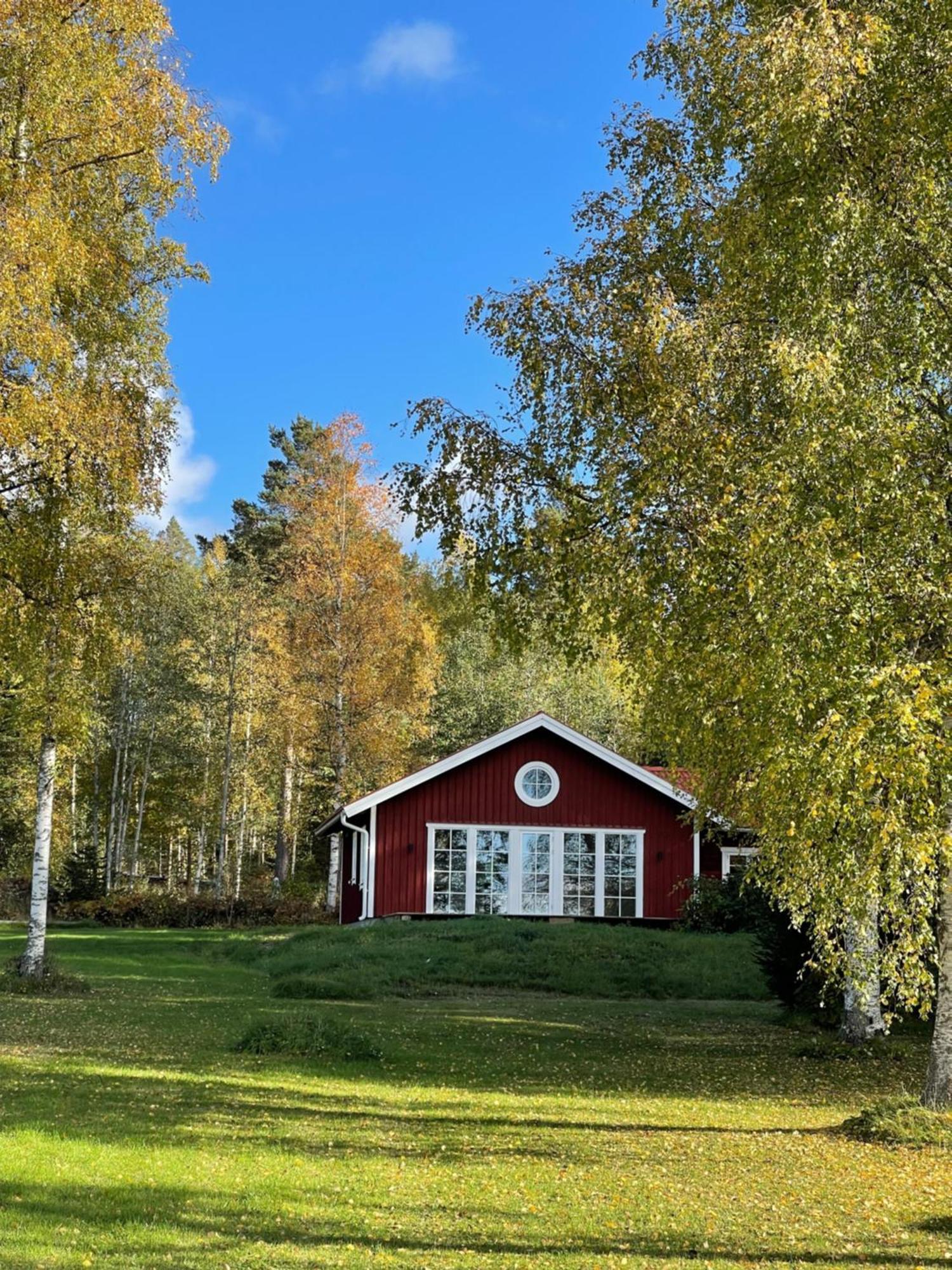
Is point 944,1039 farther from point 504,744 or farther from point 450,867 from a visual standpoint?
point 450,867

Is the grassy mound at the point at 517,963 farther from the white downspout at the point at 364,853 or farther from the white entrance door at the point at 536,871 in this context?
the white entrance door at the point at 536,871

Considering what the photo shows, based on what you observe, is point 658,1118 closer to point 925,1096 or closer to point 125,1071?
point 925,1096

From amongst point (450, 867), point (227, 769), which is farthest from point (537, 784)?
point (227, 769)

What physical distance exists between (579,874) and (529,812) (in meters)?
1.83

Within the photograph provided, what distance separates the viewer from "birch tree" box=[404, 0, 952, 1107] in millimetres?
7586

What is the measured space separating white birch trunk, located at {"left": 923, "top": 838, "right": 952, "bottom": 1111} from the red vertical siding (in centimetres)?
1755

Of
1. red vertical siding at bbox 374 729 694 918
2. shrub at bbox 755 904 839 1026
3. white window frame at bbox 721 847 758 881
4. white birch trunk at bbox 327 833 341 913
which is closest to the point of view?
shrub at bbox 755 904 839 1026

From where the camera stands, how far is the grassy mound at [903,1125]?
869cm

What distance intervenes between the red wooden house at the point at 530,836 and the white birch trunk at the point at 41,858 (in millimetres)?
10940

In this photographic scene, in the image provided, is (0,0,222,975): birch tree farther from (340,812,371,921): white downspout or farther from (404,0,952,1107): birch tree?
(340,812,371,921): white downspout

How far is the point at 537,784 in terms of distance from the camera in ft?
89.1

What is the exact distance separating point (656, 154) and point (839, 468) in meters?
6.27

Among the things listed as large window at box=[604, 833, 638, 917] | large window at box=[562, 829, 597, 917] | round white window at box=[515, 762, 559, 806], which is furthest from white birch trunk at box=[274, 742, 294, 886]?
large window at box=[604, 833, 638, 917]

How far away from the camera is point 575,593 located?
10.5 metres
